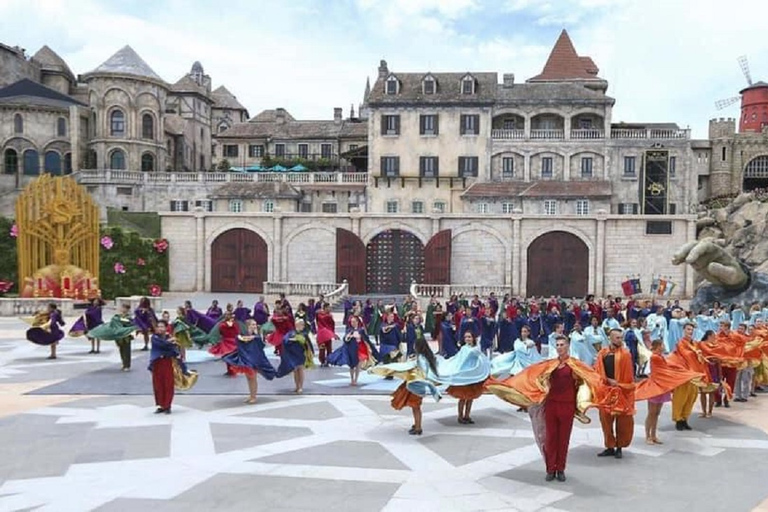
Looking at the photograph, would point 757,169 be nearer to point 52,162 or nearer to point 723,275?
point 723,275

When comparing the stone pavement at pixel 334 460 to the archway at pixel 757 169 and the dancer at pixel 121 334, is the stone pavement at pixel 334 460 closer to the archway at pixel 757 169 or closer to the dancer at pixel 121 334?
the dancer at pixel 121 334

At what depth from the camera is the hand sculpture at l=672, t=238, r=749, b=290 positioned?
25.9 meters

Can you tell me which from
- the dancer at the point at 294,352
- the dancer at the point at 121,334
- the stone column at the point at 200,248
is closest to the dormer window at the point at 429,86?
the stone column at the point at 200,248

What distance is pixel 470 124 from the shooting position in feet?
162

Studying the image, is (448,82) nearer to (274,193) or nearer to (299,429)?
(274,193)

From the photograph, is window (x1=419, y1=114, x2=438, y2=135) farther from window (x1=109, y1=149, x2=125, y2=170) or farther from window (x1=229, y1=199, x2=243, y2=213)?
window (x1=109, y1=149, x2=125, y2=170)

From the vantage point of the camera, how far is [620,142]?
49094 mm

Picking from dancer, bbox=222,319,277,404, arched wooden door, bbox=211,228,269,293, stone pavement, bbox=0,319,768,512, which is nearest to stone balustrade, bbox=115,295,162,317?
arched wooden door, bbox=211,228,269,293

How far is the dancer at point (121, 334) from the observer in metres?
17.3

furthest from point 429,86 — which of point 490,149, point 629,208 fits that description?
point 629,208

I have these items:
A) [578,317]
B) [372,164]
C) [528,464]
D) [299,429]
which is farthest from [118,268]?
[528,464]

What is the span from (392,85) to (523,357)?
3931cm

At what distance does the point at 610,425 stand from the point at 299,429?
4933mm

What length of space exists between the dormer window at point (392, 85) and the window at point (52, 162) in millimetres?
26616
